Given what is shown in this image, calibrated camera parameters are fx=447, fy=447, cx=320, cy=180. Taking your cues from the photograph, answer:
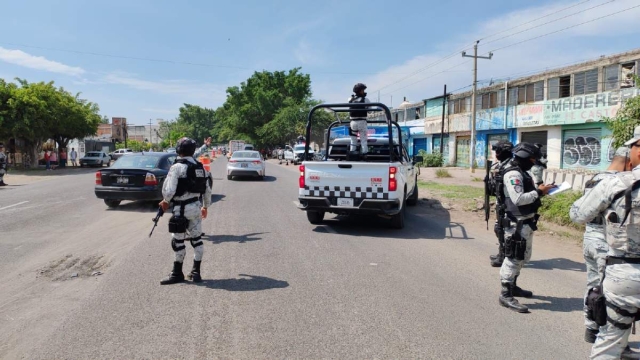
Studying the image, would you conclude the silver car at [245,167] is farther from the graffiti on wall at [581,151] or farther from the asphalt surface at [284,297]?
the graffiti on wall at [581,151]

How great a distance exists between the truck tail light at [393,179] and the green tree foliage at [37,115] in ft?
93.0

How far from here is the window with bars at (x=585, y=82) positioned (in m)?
23.6

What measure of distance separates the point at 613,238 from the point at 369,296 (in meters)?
2.50

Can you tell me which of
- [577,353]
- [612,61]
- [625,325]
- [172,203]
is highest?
[612,61]

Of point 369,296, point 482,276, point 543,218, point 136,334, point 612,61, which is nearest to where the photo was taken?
point 136,334

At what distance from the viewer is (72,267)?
6.07 m

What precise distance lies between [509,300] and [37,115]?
107ft

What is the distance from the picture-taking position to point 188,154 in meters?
5.42

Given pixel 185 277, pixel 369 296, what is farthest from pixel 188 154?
pixel 369 296

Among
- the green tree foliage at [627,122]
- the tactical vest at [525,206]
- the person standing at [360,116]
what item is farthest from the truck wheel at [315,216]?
the green tree foliage at [627,122]

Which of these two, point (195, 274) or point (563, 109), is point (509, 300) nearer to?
point (195, 274)

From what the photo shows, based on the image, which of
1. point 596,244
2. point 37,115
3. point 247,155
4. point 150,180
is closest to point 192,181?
point 596,244

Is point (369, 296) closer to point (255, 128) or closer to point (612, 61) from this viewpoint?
point (612, 61)

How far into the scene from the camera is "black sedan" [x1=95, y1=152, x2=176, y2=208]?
10.9 meters
